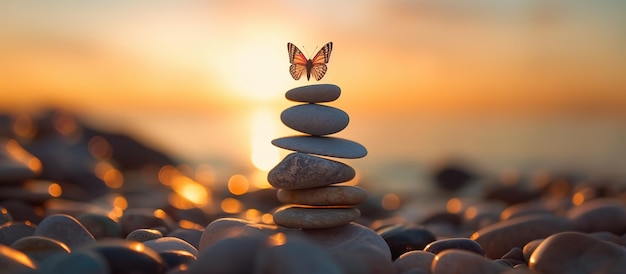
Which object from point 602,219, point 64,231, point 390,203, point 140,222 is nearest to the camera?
point 64,231

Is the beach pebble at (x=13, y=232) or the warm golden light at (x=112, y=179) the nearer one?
the beach pebble at (x=13, y=232)

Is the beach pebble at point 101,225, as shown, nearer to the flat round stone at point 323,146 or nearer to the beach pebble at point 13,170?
the flat round stone at point 323,146

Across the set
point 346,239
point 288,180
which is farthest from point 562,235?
point 288,180

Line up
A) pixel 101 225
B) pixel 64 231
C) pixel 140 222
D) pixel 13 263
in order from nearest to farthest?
pixel 13 263
pixel 64 231
pixel 101 225
pixel 140 222

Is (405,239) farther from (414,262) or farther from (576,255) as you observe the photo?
(576,255)

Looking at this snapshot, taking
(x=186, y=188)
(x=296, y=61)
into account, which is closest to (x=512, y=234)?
(x=296, y=61)

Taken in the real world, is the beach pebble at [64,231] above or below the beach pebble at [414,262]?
above

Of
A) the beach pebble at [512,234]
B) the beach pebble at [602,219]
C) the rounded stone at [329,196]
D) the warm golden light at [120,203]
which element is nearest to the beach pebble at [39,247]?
the rounded stone at [329,196]

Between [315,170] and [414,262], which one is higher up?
[315,170]
